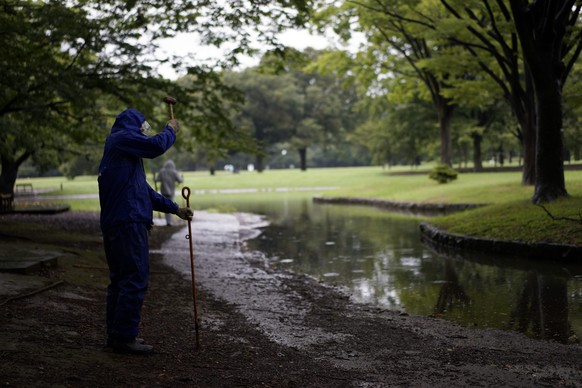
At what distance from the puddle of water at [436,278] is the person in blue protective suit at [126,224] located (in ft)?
13.2

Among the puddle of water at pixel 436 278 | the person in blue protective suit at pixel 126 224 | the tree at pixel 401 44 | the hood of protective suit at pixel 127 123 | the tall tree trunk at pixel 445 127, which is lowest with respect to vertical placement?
the puddle of water at pixel 436 278

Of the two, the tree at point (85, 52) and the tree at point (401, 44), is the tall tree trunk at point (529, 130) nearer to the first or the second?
the tree at point (401, 44)

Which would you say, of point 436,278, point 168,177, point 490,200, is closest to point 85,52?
point 168,177

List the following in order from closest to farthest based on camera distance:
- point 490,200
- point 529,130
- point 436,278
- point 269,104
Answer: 1. point 436,278
2. point 490,200
3. point 529,130
4. point 269,104

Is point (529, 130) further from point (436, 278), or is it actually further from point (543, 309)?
point (543, 309)

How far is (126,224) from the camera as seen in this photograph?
5.01 meters

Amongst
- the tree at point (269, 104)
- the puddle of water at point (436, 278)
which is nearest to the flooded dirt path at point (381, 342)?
the puddle of water at point (436, 278)

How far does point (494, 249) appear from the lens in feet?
43.4

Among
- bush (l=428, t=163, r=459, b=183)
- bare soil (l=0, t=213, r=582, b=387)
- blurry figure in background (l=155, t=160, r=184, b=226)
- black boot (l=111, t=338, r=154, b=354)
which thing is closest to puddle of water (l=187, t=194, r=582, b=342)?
bare soil (l=0, t=213, r=582, b=387)

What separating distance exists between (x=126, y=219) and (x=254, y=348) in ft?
5.88

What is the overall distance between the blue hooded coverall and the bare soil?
361mm

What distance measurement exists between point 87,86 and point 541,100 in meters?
11.1

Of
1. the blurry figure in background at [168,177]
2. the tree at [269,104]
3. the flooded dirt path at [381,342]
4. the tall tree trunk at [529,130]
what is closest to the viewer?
the flooded dirt path at [381,342]

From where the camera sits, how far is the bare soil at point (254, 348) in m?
4.56
